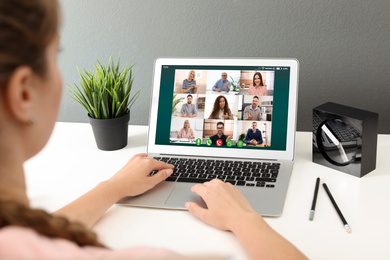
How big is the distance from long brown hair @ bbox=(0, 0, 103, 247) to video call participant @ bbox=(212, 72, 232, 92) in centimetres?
69

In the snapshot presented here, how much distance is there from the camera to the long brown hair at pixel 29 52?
0.43 metres

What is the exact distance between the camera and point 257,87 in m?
1.13

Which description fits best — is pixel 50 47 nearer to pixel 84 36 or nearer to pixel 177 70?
pixel 177 70

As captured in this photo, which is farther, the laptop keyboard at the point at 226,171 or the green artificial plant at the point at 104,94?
the green artificial plant at the point at 104,94

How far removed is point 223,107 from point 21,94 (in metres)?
0.73

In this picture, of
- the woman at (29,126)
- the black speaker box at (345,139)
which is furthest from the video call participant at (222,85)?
the woman at (29,126)

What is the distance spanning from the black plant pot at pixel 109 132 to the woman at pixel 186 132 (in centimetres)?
16

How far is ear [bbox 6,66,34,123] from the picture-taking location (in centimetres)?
45

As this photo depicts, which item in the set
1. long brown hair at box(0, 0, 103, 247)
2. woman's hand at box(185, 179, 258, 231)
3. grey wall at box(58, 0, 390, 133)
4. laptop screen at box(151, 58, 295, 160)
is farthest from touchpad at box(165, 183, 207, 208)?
grey wall at box(58, 0, 390, 133)

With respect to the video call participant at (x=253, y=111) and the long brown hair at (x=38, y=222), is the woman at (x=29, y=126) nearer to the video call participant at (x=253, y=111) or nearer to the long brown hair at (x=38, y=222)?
the long brown hair at (x=38, y=222)

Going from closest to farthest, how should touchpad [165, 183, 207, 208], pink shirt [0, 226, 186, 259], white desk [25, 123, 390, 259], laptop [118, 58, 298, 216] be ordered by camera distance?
pink shirt [0, 226, 186, 259] < white desk [25, 123, 390, 259] < touchpad [165, 183, 207, 208] < laptop [118, 58, 298, 216]

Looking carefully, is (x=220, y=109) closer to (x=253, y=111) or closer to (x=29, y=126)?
(x=253, y=111)

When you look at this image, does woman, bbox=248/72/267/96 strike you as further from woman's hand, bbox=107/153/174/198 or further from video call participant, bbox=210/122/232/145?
woman's hand, bbox=107/153/174/198

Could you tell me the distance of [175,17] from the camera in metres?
1.32
